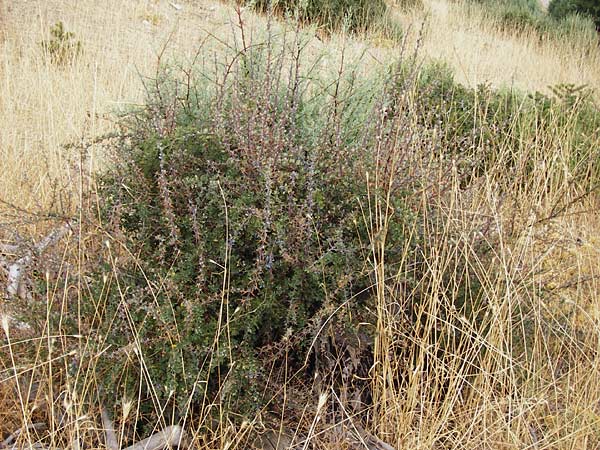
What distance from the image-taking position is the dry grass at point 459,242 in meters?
2.04

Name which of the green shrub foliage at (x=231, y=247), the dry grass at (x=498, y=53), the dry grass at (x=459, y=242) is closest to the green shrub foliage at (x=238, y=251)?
the green shrub foliage at (x=231, y=247)

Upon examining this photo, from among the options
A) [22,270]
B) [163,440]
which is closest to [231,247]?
[163,440]

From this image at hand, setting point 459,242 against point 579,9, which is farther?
point 579,9

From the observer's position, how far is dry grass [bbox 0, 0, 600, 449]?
2.04 metres

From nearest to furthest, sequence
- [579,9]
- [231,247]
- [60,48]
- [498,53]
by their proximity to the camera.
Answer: [231,247] → [60,48] → [498,53] → [579,9]

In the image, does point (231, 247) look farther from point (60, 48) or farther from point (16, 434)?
point (60, 48)

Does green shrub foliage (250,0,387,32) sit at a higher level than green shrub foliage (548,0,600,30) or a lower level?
lower

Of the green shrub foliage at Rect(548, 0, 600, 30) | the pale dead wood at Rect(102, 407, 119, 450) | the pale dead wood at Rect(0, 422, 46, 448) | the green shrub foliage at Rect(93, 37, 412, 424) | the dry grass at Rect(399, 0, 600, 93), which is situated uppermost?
the green shrub foliage at Rect(548, 0, 600, 30)

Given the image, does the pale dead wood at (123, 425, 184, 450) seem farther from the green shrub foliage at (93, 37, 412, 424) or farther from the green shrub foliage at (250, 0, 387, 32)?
the green shrub foliage at (250, 0, 387, 32)

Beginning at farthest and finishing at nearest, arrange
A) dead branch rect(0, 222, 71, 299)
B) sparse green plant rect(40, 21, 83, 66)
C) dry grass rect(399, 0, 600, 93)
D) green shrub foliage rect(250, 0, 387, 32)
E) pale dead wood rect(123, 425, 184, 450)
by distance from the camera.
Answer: green shrub foliage rect(250, 0, 387, 32) < dry grass rect(399, 0, 600, 93) < sparse green plant rect(40, 21, 83, 66) < dead branch rect(0, 222, 71, 299) < pale dead wood rect(123, 425, 184, 450)

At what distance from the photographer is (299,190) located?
7.21ft

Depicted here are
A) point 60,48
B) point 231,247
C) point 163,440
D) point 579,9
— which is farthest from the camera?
point 579,9

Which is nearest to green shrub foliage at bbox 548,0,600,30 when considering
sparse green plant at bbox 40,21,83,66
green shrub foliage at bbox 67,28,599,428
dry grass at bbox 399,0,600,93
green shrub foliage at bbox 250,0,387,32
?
dry grass at bbox 399,0,600,93

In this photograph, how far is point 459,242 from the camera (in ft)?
7.77
